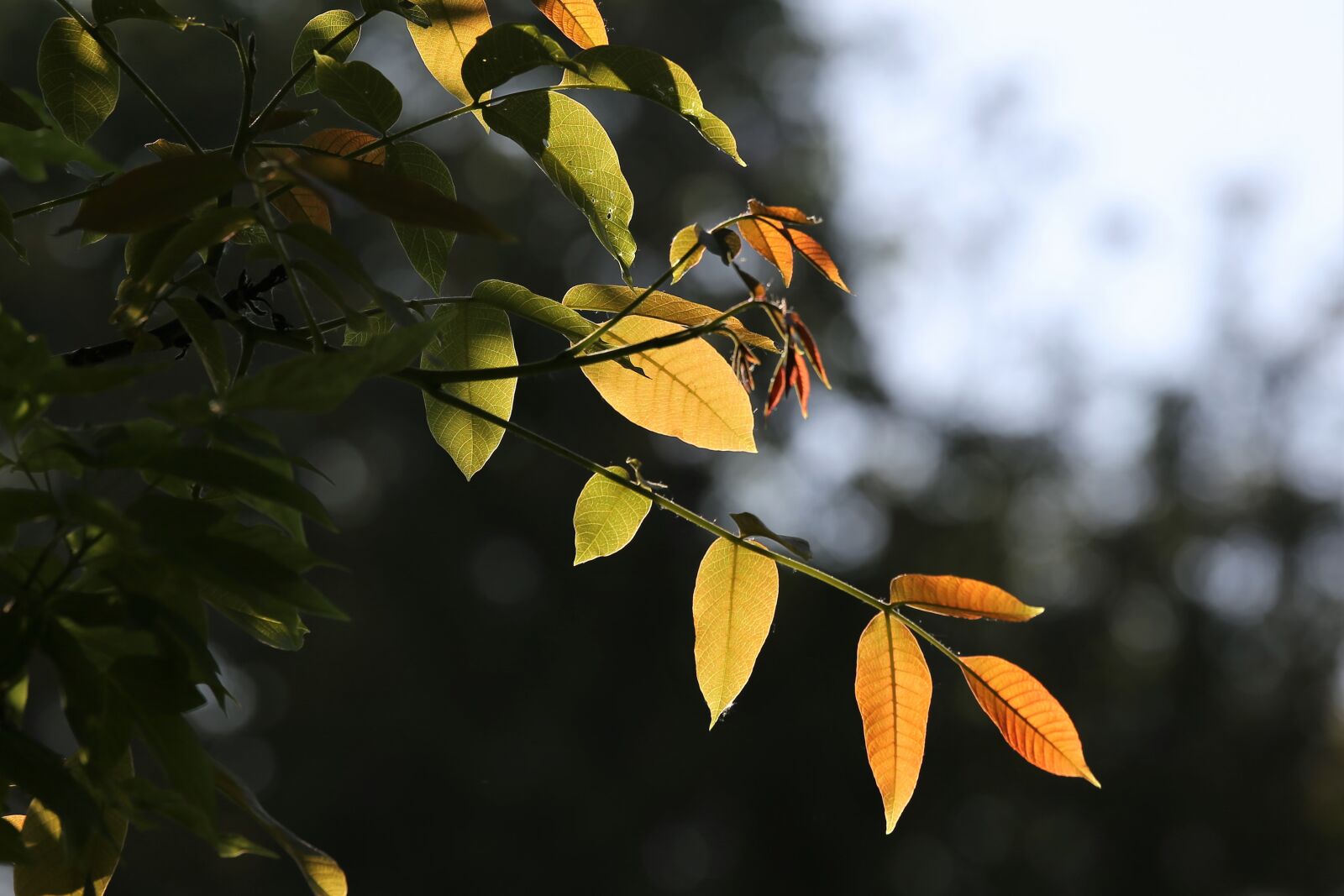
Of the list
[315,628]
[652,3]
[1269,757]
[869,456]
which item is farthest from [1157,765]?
[652,3]

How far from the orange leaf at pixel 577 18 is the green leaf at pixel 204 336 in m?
0.31

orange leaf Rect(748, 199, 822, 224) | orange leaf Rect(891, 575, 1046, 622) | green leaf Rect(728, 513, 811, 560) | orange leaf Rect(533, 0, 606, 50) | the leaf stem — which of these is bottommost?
orange leaf Rect(891, 575, 1046, 622)

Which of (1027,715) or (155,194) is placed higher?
(155,194)

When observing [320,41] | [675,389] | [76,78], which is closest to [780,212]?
[675,389]

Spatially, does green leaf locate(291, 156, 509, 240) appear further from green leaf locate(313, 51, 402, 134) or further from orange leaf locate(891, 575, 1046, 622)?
orange leaf locate(891, 575, 1046, 622)

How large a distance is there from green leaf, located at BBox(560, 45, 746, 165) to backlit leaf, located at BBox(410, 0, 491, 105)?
97 millimetres

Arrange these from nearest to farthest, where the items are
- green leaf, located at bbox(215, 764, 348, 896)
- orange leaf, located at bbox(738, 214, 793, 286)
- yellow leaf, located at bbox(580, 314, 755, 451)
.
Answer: green leaf, located at bbox(215, 764, 348, 896) < orange leaf, located at bbox(738, 214, 793, 286) < yellow leaf, located at bbox(580, 314, 755, 451)

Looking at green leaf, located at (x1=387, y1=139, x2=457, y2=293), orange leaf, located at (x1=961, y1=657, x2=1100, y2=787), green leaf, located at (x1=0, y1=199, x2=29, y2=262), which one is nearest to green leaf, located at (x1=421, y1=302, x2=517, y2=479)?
green leaf, located at (x1=387, y1=139, x2=457, y2=293)

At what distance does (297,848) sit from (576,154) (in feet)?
1.51

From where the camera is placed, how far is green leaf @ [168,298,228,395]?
2.13 ft

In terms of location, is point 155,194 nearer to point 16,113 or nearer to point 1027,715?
point 16,113

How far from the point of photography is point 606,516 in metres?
0.84

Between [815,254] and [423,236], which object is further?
[423,236]

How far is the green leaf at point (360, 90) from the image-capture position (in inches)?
29.2
